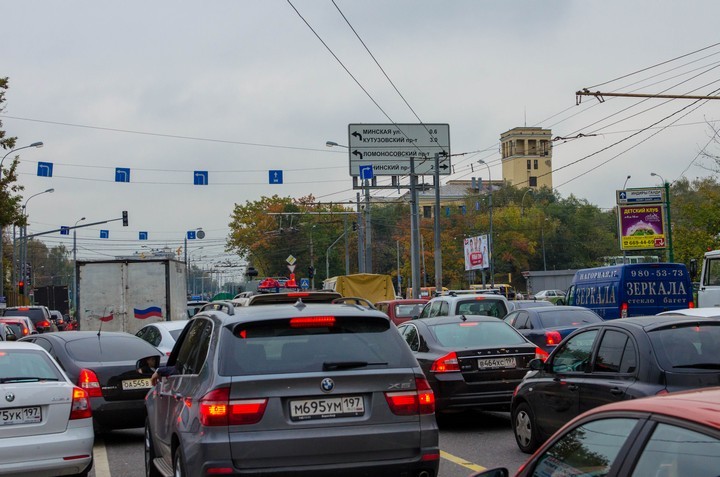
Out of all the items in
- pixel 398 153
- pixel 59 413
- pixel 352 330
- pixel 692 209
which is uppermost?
pixel 398 153

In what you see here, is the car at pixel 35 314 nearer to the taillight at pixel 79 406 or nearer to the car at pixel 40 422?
the car at pixel 40 422

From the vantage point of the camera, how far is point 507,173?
154 m

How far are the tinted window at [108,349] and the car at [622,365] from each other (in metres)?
5.65

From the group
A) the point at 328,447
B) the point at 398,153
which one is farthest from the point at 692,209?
the point at 328,447

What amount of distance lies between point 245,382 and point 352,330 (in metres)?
0.85

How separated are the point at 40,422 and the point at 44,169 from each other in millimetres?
32365

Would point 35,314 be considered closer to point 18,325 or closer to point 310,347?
point 18,325

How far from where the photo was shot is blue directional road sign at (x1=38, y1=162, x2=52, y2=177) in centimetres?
3853

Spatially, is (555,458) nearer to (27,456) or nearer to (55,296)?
(27,456)

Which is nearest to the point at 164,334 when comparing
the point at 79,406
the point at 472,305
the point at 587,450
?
the point at 472,305

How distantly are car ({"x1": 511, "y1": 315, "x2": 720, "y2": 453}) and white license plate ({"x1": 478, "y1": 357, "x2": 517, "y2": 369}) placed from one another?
253cm

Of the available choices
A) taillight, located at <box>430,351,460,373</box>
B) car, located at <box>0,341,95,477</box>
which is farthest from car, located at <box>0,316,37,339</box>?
car, located at <box>0,341,95,477</box>

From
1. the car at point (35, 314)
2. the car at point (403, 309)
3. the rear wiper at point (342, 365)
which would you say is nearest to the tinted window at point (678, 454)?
the rear wiper at point (342, 365)

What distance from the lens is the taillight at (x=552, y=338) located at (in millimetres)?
15781
